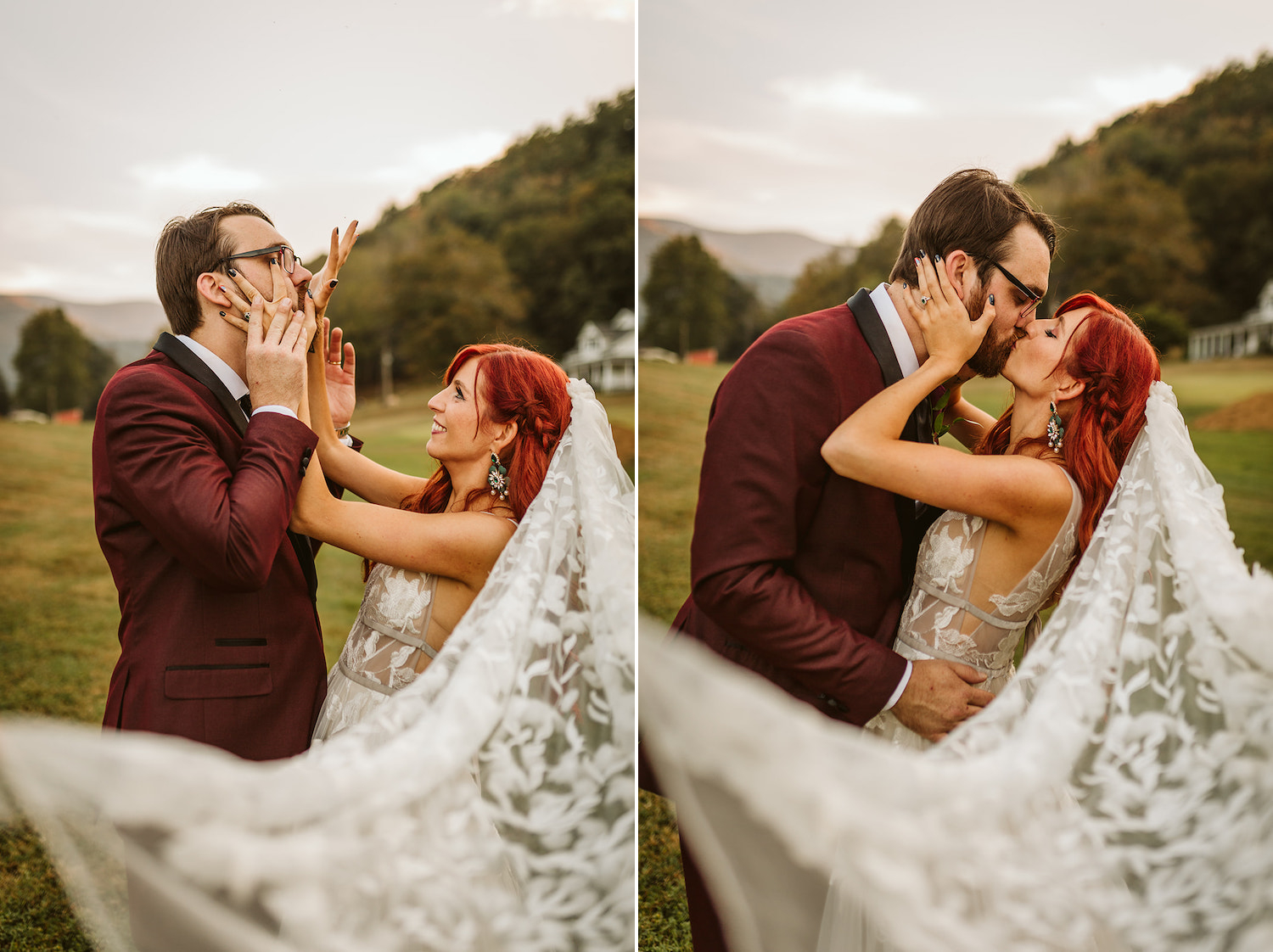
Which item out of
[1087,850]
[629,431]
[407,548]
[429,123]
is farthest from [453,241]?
[1087,850]

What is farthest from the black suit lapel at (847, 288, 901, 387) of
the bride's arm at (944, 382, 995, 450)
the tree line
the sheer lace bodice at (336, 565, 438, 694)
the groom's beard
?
the tree line

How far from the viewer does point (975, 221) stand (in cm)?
220

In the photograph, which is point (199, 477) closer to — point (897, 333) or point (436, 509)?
point (436, 509)

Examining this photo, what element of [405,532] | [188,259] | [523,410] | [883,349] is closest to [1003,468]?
[883,349]

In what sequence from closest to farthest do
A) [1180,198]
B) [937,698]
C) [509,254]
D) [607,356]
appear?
[937,698] < [1180,198] < [607,356] < [509,254]

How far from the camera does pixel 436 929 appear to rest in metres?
2.01

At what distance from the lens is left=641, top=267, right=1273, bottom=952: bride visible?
179 centimetres

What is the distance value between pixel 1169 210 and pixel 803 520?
4297mm

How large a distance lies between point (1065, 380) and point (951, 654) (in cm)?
72

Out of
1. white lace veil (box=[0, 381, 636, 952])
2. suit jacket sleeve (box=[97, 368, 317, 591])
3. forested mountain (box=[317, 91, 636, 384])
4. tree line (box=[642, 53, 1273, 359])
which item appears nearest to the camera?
white lace veil (box=[0, 381, 636, 952])

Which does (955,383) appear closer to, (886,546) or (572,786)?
(886,546)

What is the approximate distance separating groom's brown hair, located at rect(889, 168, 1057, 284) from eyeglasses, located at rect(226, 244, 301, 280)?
5.14ft

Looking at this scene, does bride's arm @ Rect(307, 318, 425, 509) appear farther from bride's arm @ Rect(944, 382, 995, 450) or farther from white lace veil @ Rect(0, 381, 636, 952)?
bride's arm @ Rect(944, 382, 995, 450)

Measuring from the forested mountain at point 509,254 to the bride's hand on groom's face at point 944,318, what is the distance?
3950mm
